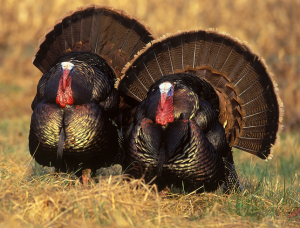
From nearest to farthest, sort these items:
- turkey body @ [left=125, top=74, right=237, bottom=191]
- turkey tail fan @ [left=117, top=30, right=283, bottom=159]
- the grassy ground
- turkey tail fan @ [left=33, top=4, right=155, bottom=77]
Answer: the grassy ground, turkey body @ [left=125, top=74, right=237, bottom=191], turkey tail fan @ [left=117, top=30, right=283, bottom=159], turkey tail fan @ [left=33, top=4, right=155, bottom=77]

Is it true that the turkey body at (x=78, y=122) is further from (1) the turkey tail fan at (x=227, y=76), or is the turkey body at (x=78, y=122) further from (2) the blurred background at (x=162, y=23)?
(2) the blurred background at (x=162, y=23)

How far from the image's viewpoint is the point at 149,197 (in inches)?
125

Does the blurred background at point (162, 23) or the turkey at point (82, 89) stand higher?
the blurred background at point (162, 23)

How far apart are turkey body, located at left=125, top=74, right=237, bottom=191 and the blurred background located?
241 inches

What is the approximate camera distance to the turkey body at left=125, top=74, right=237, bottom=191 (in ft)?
10.7

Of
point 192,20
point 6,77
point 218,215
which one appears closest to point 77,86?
point 218,215

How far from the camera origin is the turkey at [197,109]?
3320mm

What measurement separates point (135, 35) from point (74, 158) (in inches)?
68.3

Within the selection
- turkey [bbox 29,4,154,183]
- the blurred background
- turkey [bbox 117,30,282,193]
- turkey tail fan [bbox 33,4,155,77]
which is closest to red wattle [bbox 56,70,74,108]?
turkey [bbox 29,4,154,183]

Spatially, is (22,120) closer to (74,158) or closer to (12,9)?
(74,158)

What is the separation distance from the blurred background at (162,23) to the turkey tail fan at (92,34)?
4.69m

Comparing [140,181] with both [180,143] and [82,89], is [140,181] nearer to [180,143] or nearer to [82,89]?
[180,143]

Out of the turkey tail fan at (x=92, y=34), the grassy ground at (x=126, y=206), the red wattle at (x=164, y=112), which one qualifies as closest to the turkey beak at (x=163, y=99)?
the red wattle at (x=164, y=112)

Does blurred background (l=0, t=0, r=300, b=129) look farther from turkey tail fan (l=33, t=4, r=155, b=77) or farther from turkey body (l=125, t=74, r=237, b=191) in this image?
turkey body (l=125, t=74, r=237, b=191)
